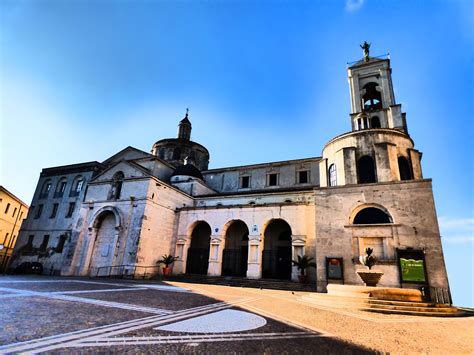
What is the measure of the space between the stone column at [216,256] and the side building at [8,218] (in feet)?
93.2

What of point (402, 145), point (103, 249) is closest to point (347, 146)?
point (402, 145)

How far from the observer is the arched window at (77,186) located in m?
29.6

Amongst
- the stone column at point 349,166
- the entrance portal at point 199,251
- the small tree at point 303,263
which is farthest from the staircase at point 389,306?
the entrance portal at point 199,251

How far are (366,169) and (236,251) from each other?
13360 mm

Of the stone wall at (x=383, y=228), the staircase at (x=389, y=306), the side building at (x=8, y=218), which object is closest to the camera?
the staircase at (x=389, y=306)

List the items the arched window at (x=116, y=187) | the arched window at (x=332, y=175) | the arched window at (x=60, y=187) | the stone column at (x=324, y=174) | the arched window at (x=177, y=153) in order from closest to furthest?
1. the arched window at (x=332, y=175)
2. the stone column at (x=324, y=174)
3. the arched window at (x=116, y=187)
4. the arched window at (x=60, y=187)
5. the arched window at (x=177, y=153)

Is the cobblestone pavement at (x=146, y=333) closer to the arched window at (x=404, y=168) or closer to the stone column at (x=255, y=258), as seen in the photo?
the stone column at (x=255, y=258)

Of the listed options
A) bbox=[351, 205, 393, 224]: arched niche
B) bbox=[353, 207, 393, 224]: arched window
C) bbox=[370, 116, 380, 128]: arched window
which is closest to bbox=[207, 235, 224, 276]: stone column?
bbox=[351, 205, 393, 224]: arched niche

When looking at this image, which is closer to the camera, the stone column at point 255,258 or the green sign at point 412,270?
the green sign at point 412,270

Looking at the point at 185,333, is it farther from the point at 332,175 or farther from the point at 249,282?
the point at 332,175

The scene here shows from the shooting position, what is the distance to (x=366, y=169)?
19.1 meters

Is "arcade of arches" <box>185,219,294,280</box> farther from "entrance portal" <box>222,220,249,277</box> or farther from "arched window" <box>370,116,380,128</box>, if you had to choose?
"arched window" <box>370,116,380,128</box>

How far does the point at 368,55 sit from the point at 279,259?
24.1m

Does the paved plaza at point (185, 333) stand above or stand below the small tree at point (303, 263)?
below
